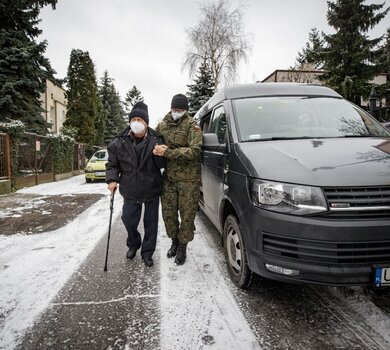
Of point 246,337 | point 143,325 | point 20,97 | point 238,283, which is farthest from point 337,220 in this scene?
point 20,97

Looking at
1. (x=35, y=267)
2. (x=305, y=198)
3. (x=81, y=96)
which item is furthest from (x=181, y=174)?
(x=81, y=96)

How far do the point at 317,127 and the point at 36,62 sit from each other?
15235 mm

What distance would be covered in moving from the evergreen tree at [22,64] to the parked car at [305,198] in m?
13.6

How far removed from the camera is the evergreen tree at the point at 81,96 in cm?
2753

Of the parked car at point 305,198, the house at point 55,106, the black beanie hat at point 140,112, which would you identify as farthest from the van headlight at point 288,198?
the house at point 55,106

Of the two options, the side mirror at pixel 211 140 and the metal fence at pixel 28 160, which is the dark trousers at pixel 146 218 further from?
the metal fence at pixel 28 160

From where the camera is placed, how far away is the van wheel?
263 centimetres

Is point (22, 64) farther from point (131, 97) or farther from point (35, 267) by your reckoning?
point (131, 97)

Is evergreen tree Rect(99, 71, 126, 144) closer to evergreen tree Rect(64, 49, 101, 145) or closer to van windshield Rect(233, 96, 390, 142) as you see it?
evergreen tree Rect(64, 49, 101, 145)

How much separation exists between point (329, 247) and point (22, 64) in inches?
614

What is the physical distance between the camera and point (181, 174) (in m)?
3.37

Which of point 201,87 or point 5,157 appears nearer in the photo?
point 5,157

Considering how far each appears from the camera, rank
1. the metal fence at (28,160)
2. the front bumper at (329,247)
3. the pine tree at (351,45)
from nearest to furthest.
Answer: the front bumper at (329,247) < the metal fence at (28,160) < the pine tree at (351,45)

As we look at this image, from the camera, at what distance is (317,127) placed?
3057 millimetres
